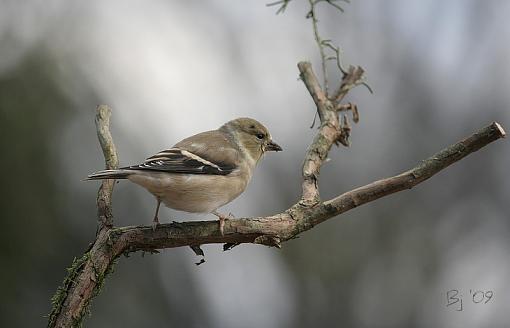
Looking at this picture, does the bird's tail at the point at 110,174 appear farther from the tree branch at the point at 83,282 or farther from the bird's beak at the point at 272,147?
the bird's beak at the point at 272,147

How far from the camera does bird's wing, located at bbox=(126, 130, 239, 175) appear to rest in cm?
477

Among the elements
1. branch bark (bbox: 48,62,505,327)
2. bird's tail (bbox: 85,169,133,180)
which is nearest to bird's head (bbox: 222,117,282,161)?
branch bark (bbox: 48,62,505,327)

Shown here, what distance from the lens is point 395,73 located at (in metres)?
10.1

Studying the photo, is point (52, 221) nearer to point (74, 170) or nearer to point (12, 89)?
point (74, 170)

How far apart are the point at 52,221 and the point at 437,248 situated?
4954 mm

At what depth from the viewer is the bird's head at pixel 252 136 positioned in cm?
570

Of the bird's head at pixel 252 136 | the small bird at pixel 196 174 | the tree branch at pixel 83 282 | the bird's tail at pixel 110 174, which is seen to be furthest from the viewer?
the bird's head at pixel 252 136

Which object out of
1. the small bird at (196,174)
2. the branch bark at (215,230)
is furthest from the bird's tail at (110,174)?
the branch bark at (215,230)

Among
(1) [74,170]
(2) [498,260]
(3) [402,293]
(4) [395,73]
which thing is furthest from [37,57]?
(2) [498,260]

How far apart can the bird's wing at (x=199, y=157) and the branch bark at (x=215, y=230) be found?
42 centimetres

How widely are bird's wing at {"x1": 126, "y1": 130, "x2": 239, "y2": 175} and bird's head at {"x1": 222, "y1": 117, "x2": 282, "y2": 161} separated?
225 millimetres

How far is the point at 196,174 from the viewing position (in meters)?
4.88

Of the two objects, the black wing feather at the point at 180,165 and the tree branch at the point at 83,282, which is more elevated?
the black wing feather at the point at 180,165

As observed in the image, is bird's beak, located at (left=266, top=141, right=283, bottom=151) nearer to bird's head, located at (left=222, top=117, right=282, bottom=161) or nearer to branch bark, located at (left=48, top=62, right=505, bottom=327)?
bird's head, located at (left=222, top=117, right=282, bottom=161)
